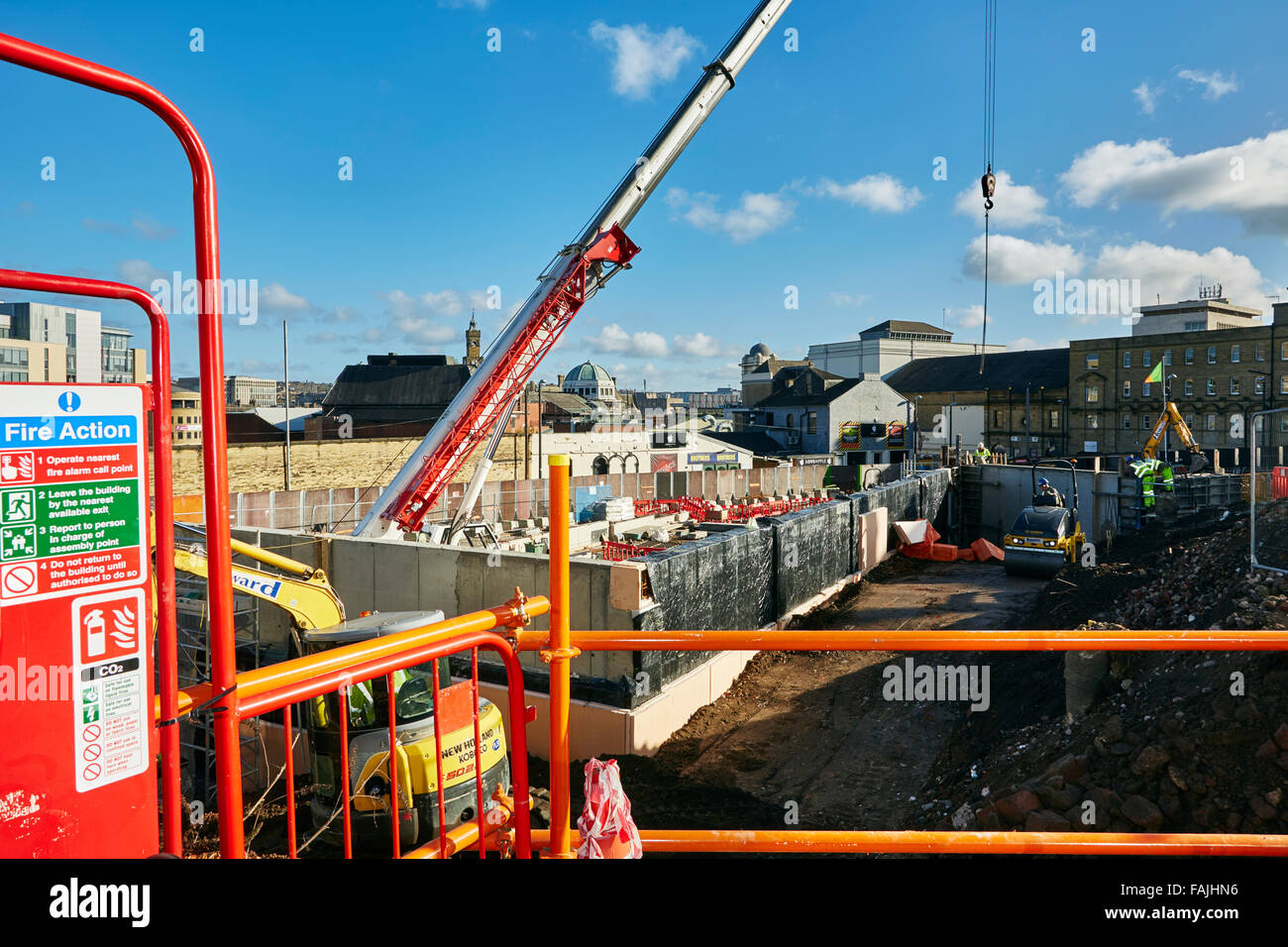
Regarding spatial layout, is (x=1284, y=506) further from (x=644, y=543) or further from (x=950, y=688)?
(x=644, y=543)

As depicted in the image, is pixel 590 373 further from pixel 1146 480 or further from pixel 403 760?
pixel 403 760

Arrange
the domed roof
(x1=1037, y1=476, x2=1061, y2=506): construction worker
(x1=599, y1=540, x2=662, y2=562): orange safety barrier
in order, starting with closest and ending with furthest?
(x1=599, y1=540, x2=662, y2=562): orange safety barrier < (x1=1037, y1=476, x2=1061, y2=506): construction worker < the domed roof

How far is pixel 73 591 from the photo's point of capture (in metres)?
2.15

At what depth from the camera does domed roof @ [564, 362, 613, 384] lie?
11181 cm

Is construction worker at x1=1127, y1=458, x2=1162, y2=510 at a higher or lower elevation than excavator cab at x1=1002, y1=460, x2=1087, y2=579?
higher

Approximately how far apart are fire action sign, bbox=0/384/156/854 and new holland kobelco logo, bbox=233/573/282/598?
7956mm

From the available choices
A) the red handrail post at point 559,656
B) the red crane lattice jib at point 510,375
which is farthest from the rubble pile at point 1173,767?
the red crane lattice jib at point 510,375

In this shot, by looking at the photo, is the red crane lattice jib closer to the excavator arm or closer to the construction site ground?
the excavator arm

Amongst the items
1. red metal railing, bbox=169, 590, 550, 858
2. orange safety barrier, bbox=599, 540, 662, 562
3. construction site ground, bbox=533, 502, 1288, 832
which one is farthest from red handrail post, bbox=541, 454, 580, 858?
orange safety barrier, bbox=599, 540, 662, 562

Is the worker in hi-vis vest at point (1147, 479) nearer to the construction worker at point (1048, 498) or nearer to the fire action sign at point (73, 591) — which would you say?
the construction worker at point (1048, 498)

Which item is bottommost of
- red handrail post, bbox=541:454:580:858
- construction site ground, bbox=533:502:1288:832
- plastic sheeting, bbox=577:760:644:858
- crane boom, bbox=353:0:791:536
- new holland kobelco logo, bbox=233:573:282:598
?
construction site ground, bbox=533:502:1288:832

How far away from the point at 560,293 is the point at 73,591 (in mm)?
16403
